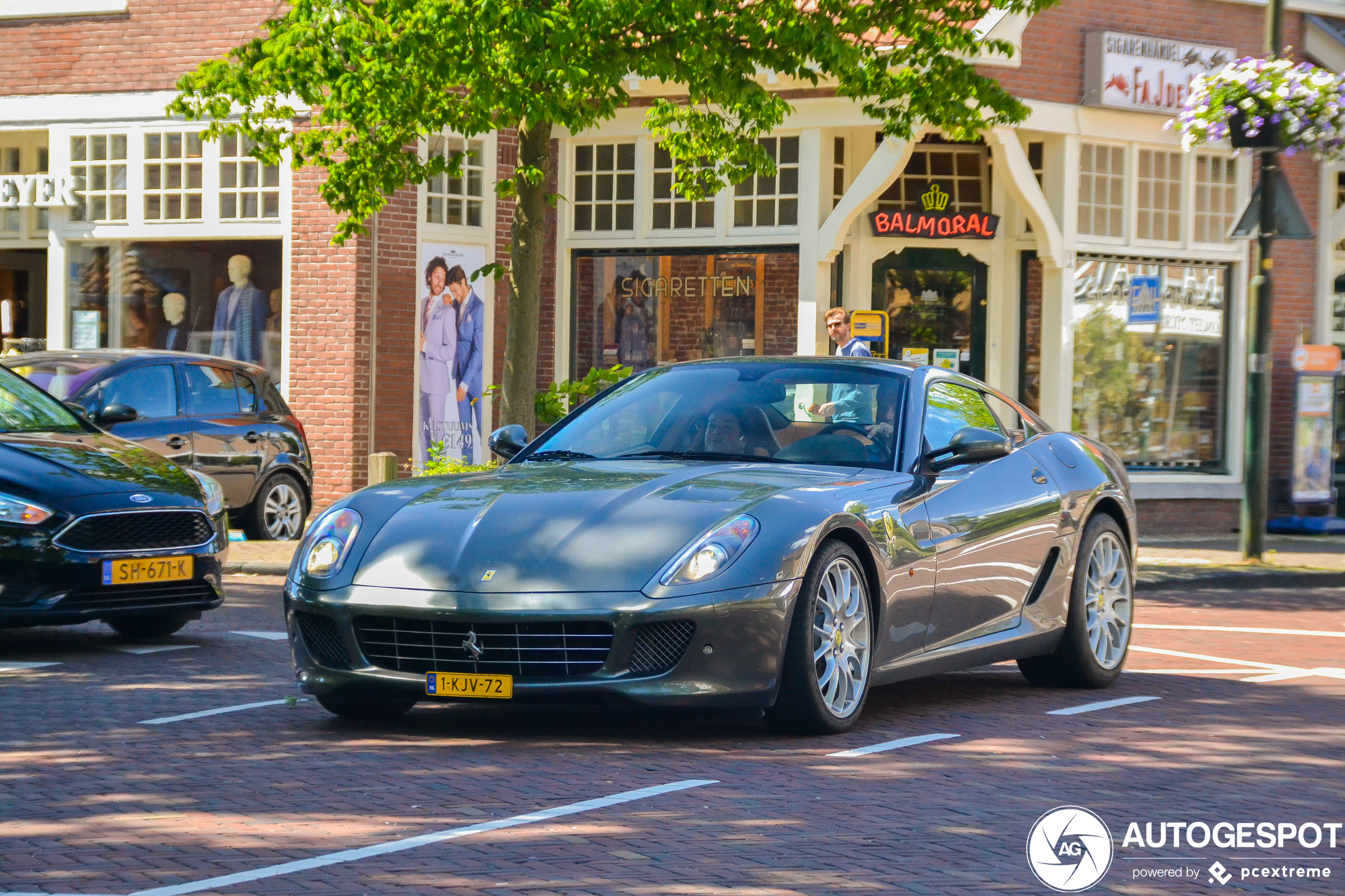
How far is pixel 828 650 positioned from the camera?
676 centimetres

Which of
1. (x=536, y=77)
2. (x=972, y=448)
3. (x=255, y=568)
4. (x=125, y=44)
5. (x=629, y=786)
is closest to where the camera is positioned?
(x=629, y=786)

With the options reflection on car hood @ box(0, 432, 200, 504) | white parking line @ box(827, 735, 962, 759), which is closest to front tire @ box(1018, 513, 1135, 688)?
white parking line @ box(827, 735, 962, 759)

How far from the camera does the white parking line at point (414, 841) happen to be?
452 cm

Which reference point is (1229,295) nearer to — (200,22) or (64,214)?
(200,22)

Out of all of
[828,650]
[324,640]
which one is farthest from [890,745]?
[324,640]

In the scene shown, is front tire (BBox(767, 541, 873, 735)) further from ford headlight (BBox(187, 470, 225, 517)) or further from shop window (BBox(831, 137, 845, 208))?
shop window (BBox(831, 137, 845, 208))

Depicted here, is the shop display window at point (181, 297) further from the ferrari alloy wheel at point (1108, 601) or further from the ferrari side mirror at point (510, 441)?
the ferrari alloy wheel at point (1108, 601)

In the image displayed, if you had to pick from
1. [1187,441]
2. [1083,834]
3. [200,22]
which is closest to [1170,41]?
[1187,441]

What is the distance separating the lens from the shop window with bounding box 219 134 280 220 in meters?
19.7

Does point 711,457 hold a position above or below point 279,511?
above

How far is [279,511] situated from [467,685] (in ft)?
33.0

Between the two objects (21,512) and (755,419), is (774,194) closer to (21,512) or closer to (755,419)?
(21,512)

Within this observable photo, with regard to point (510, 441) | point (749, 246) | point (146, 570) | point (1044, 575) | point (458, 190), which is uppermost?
point (458, 190)

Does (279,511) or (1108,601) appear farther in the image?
(279,511)
